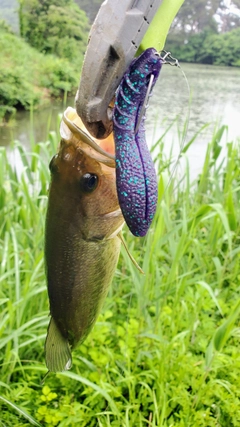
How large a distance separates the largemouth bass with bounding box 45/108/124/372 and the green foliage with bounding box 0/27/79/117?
9.42m

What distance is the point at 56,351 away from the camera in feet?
2.49

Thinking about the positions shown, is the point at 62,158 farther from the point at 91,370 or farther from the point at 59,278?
the point at 91,370

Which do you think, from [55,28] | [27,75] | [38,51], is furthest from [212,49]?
[38,51]

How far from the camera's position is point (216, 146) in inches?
93.3

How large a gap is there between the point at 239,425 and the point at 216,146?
59.9 inches

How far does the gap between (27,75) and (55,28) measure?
6.72 feet

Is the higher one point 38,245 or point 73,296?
point 73,296

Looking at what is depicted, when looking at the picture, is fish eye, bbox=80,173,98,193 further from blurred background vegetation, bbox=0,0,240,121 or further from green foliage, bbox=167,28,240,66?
blurred background vegetation, bbox=0,0,240,121

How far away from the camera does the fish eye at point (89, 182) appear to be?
0.55m

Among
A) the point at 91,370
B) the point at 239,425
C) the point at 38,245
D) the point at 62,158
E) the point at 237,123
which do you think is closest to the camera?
the point at 62,158

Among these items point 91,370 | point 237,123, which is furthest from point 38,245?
point 237,123

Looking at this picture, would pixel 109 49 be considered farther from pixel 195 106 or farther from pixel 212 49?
pixel 195 106

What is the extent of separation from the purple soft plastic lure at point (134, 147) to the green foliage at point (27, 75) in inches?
376

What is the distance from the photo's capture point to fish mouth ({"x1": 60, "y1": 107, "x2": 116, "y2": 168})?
52 cm
